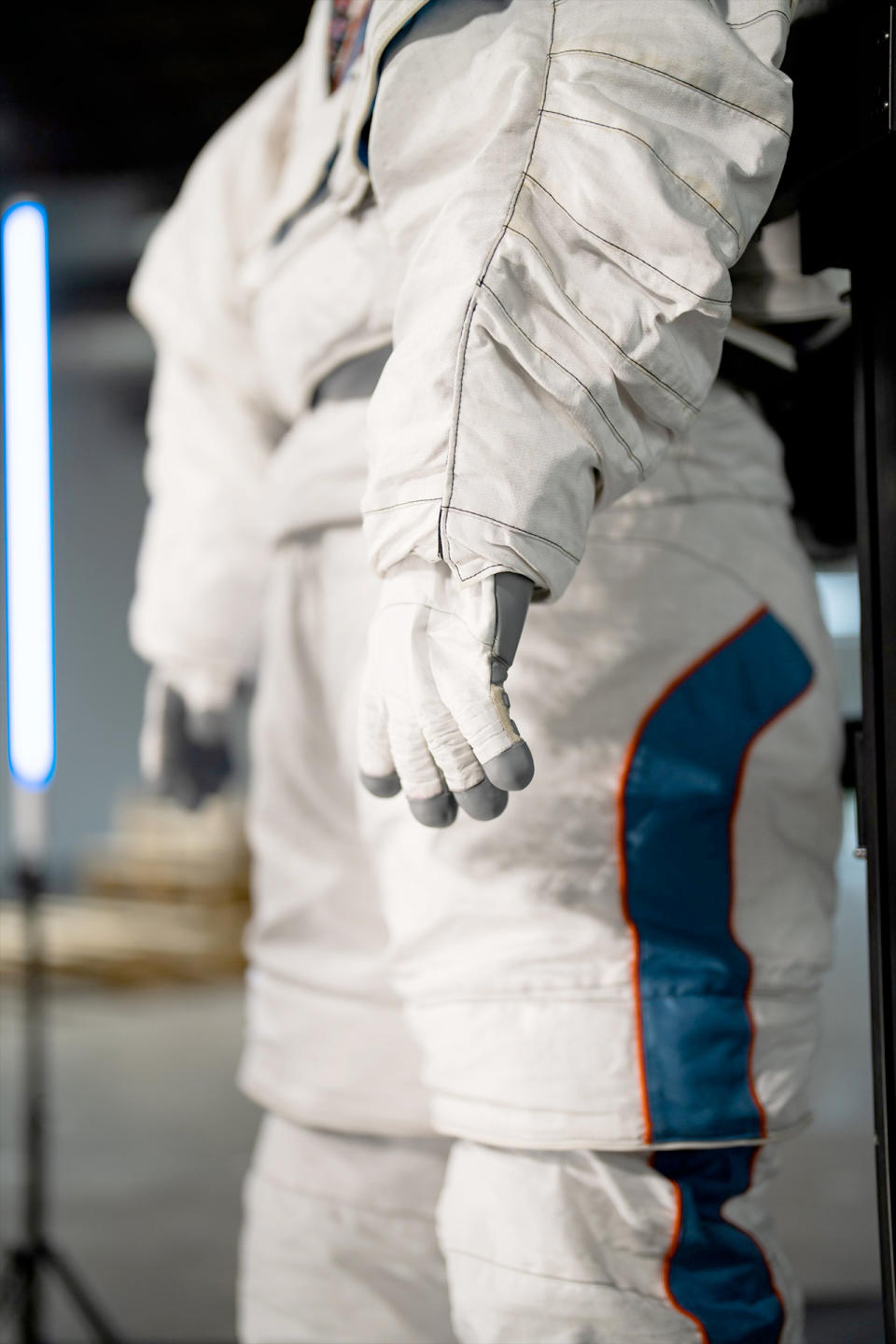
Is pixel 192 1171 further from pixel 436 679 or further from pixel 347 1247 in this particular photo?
pixel 436 679

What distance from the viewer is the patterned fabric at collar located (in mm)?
902

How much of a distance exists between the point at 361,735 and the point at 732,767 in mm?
224

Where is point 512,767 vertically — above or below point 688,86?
below

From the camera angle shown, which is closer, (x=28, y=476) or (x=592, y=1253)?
(x=592, y=1253)

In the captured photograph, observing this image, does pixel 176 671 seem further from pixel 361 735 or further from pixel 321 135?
pixel 361 735

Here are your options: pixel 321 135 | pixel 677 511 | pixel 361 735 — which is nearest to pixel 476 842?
pixel 361 735

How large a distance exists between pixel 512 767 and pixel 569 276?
241 mm

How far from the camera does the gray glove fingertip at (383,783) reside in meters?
0.68

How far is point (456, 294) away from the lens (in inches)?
24.3

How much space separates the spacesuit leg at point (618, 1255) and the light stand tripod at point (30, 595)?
998 millimetres

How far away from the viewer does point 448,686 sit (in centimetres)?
61

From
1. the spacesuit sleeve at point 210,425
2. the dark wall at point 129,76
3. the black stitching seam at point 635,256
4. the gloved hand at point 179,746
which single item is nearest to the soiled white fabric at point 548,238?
the black stitching seam at point 635,256

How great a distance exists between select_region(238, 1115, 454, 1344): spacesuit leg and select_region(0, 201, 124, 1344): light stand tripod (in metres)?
0.65

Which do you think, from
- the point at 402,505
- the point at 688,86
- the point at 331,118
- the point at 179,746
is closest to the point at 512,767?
the point at 402,505
